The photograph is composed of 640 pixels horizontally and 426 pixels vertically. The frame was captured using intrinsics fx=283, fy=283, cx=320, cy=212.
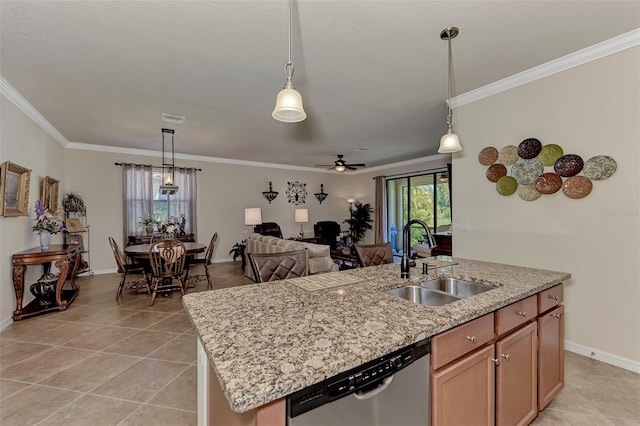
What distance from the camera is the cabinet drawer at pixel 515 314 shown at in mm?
1458

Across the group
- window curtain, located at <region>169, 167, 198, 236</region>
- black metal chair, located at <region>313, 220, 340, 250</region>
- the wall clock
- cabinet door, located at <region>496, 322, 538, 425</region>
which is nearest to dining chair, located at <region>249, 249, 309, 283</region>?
cabinet door, located at <region>496, 322, 538, 425</region>

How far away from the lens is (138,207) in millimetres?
6145

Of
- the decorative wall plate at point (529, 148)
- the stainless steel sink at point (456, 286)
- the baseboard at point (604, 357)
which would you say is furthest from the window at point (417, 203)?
the stainless steel sink at point (456, 286)

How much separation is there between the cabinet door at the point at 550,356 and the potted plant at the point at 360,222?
6758 millimetres

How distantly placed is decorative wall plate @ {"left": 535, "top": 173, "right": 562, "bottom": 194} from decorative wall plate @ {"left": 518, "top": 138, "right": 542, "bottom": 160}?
0.23 metres

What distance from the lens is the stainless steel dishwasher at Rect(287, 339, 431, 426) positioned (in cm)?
84

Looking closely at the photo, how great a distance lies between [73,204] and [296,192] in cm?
506

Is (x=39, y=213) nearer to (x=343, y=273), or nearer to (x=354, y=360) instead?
(x=343, y=273)

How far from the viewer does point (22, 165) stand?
11.7 ft

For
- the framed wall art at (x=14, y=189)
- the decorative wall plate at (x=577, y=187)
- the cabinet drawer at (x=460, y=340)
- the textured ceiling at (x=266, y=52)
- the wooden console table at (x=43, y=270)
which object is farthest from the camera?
the wooden console table at (x=43, y=270)

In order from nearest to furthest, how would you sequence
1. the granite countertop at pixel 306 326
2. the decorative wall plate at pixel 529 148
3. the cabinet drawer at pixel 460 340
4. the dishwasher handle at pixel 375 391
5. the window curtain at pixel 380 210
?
the granite countertop at pixel 306 326, the dishwasher handle at pixel 375 391, the cabinet drawer at pixel 460 340, the decorative wall plate at pixel 529 148, the window curtain at pixel 380 210

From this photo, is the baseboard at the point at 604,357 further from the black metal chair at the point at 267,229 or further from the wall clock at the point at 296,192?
the wall clock at the point at 296,192

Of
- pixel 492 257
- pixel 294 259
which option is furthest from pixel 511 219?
pixel 294 259

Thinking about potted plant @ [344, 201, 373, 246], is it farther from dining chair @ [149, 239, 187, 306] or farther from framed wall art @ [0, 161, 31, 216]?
framed wall art @ [0, 161, 31, 216]
